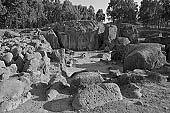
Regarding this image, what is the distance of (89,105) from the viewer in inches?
223

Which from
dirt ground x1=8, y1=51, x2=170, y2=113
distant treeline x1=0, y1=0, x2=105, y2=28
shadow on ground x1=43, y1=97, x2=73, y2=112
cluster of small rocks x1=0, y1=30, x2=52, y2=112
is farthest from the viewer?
distant treeline x1=0, y1=0, x2=105, y2=28

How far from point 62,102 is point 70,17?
1688 inches

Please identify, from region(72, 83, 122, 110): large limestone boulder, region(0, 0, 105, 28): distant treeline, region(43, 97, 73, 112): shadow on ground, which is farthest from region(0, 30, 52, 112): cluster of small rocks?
region(0, 0, 105, 28): distant treeline

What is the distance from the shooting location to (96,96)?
19.4 feet

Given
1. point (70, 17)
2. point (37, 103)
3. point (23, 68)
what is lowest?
point (37, 103)

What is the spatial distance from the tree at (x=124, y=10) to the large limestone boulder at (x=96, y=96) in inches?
1823

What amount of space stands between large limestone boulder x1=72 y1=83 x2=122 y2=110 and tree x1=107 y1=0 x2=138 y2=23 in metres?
46.3

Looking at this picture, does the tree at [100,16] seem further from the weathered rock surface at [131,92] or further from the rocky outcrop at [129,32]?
the weathered rock surface at [131,92]

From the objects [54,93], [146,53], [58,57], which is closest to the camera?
[54,93]

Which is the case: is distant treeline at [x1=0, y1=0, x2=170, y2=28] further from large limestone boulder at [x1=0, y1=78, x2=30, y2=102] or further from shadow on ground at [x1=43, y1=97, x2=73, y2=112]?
shadow on ground at [x1=43, y1=97, x2=73, y2=112]

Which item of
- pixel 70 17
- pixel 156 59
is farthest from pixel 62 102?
pixel 70 17

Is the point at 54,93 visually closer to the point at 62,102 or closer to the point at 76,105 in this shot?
the point at 62,102

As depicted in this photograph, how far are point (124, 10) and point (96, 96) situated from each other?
4834 centimetres

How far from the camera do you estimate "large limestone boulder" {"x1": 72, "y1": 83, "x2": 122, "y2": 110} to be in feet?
18.6
